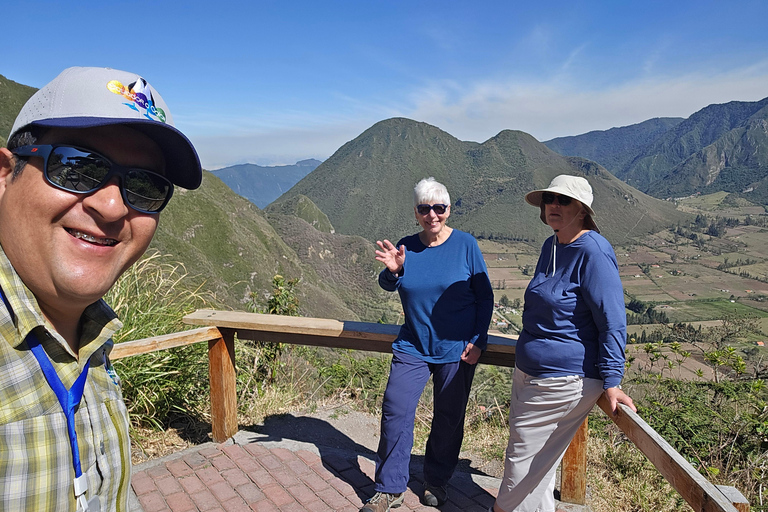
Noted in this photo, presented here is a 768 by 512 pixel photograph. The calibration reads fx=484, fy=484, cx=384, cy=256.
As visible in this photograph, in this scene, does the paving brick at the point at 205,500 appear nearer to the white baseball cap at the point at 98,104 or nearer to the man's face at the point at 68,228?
the man's face at the point at 68,228

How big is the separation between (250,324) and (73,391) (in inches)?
94.1

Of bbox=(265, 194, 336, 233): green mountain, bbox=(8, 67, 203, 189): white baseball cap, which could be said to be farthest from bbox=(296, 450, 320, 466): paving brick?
bbox=(265, 194, 336, 233): green mountain

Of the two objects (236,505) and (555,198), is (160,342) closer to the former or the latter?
(236,505)

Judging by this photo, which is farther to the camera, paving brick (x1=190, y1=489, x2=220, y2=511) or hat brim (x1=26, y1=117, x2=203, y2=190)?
paving brick (x1=190, y1=489, x2=220, y2=511)

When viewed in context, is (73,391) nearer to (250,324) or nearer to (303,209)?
(250,324)

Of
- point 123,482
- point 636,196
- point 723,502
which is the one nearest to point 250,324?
point 123,482

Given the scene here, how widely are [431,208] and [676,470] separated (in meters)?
1.77

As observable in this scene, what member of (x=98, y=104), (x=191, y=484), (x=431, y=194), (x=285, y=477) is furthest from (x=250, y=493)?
(x=98, y=104)

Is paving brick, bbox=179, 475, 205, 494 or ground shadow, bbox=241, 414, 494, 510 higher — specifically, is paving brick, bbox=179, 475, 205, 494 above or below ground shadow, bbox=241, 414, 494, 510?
above

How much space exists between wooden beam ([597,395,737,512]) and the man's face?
1681 millimetres

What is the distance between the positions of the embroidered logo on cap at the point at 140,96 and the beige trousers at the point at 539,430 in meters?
2.07

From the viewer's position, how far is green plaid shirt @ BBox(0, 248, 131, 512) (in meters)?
0.77

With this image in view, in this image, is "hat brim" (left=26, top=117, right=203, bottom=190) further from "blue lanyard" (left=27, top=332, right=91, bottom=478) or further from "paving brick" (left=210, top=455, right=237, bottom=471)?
"paving brick" (left=210, top=455, right=237, bottom=471)

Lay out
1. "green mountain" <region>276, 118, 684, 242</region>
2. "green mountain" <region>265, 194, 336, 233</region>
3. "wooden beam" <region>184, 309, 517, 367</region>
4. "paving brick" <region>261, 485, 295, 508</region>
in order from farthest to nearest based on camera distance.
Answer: "green mountain" <region>276, 118, 684, 242</region>
"green mountain" <region>265, 194, 336, 233</region>
"wooden beam" <region>184, 309, 517, 367</region>
"paving brick" <region>261, 485, 295, 508</region>
